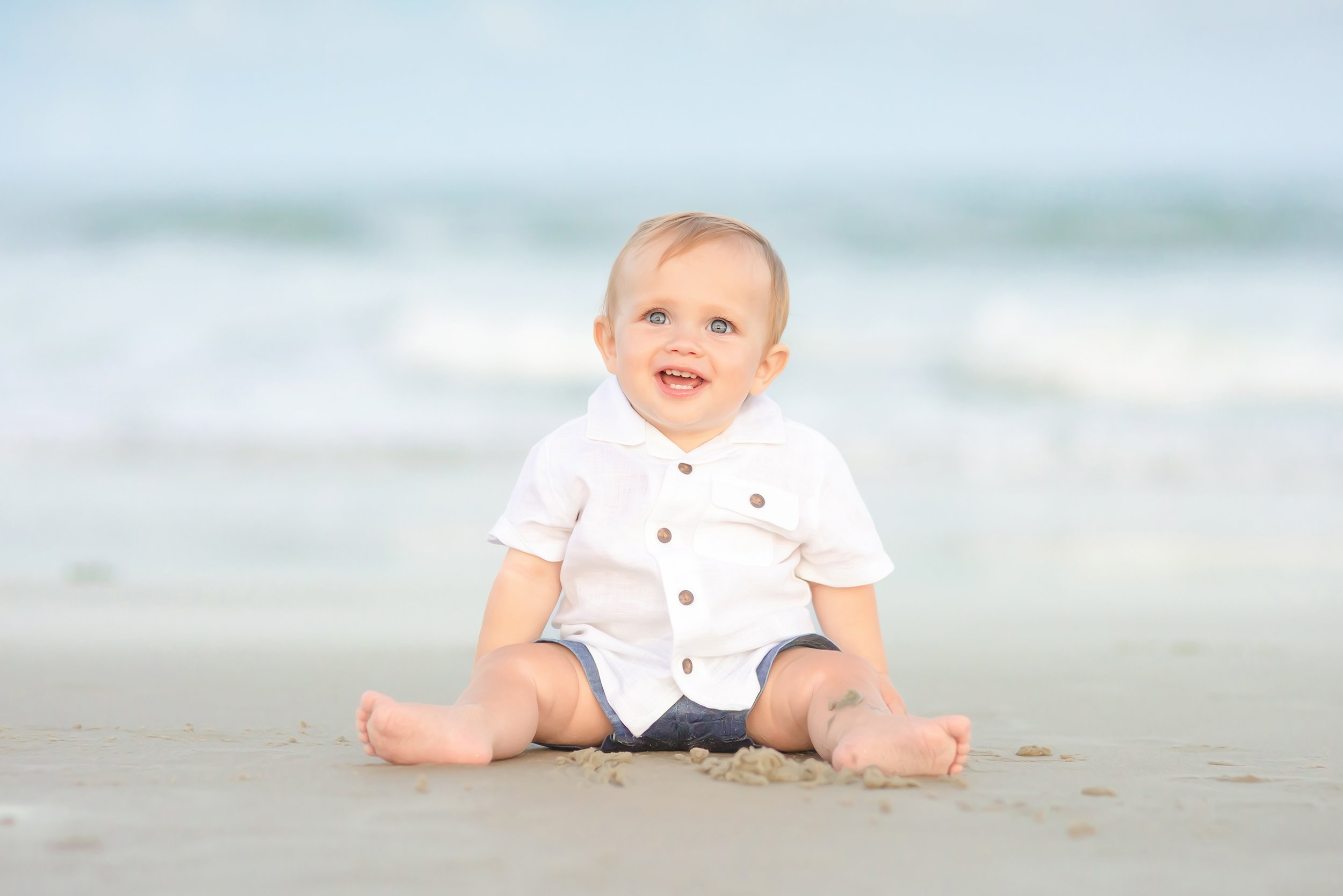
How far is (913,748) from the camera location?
5.62ft

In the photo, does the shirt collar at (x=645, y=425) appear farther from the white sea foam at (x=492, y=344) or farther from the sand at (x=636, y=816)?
the white sea foam at (x=492, y=344)

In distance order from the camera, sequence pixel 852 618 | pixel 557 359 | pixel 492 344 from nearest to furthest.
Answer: pixel 852 618, pixel 557 359, pixel 492 344

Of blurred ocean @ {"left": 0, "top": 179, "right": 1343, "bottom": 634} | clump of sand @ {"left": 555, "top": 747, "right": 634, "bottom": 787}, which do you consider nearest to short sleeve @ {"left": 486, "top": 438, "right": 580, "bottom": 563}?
clump of sand @ {"left": 555, "top": 747, "right": 634, "bottom": 787}

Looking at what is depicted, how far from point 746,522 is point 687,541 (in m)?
0.13

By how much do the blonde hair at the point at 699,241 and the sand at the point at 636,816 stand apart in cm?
93

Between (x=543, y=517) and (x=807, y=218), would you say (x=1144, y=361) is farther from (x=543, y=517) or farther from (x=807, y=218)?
(x=543, y=517)

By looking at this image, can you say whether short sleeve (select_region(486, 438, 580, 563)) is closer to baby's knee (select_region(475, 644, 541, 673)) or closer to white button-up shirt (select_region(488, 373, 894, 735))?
white button-up shirt (select_region(488, 373, 894, 735))

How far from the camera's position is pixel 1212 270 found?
388 inches

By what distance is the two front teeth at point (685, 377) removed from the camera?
229 centimetres

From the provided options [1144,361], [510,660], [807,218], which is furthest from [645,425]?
[807,218]

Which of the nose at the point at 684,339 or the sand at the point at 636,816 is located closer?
the sand at the point at 636,816

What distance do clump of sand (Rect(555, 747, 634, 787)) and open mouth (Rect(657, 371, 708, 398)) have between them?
692 millimetres

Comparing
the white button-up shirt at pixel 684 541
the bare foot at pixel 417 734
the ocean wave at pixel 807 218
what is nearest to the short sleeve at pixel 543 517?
the white button-up shirt at pixel 684 541

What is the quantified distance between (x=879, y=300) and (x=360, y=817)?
28.7 feet
